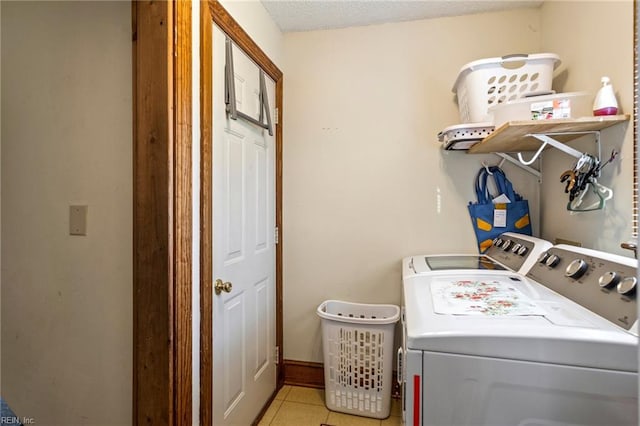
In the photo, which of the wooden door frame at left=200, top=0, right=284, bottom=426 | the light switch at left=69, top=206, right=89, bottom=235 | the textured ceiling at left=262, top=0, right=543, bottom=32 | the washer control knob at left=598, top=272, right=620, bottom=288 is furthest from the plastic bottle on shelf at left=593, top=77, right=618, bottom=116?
the light switch at left=69, top=206, right=89, bottom=235

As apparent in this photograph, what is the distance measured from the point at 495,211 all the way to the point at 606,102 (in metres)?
0.83

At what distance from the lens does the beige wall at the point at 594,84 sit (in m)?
1.23

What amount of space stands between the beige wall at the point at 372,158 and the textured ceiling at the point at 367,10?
59 mm

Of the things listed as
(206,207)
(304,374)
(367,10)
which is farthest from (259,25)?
(304,374)

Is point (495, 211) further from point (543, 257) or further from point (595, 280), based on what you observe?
point (595, 280)

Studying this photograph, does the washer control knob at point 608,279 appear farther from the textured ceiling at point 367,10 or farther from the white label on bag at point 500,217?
the textured ceiling at point 367,10

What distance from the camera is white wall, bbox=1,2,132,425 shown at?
1.24m

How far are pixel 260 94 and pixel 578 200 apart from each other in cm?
164

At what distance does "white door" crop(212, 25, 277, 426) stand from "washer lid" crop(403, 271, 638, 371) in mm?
920

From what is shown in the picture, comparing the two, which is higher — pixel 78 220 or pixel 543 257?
pixel 78 220

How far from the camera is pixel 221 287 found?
147 cm

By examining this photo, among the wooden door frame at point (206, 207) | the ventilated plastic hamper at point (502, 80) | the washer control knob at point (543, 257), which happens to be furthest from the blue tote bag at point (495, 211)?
the wooden door frame at point (206, 207)

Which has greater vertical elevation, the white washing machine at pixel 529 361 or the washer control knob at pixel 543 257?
the washer control knob at pixel 543 257

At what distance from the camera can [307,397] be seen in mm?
2127
